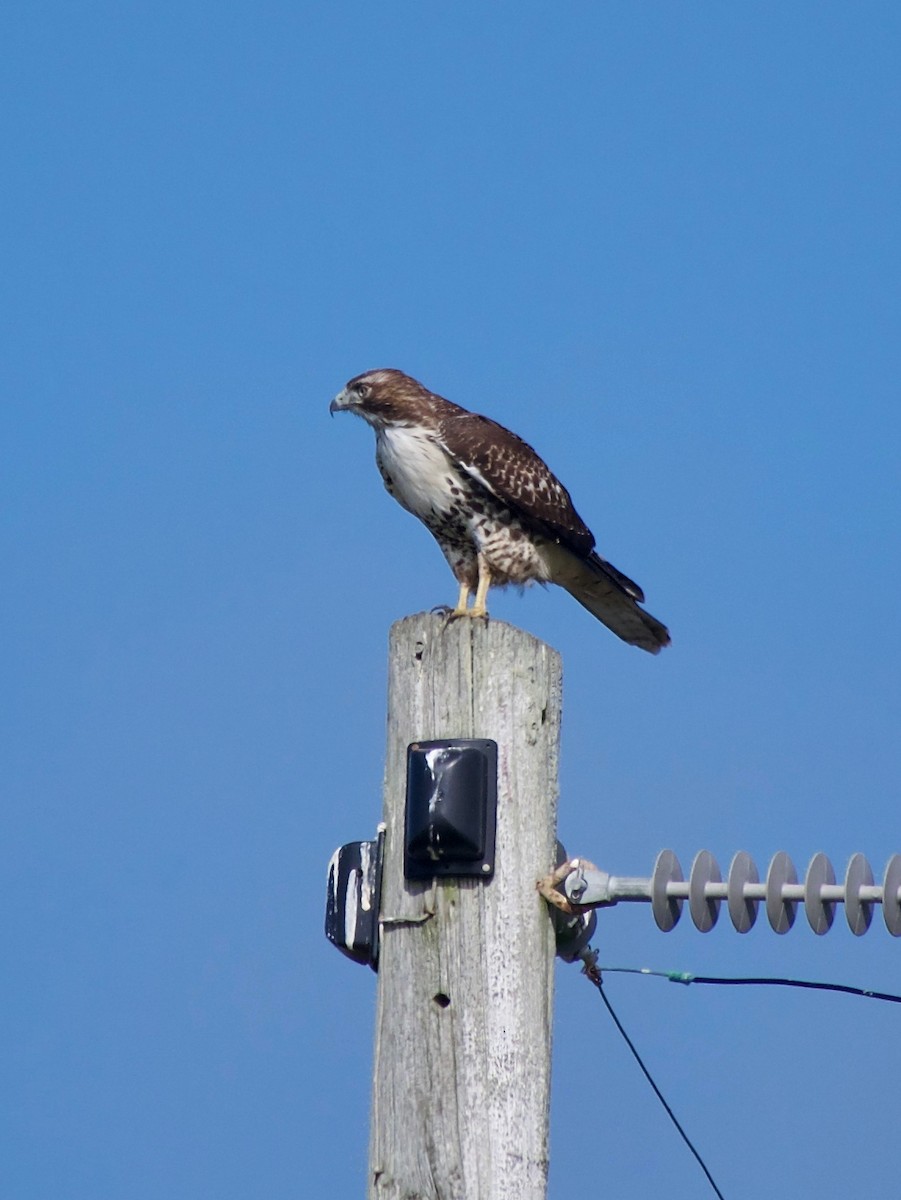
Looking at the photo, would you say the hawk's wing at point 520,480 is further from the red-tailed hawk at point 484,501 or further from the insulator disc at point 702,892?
the insulator disc at point 702,892

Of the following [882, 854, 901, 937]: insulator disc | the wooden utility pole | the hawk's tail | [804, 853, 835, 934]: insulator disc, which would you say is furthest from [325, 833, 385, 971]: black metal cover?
the hawk's tail

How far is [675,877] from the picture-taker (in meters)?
3.10

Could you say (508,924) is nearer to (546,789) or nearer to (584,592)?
(546,789)

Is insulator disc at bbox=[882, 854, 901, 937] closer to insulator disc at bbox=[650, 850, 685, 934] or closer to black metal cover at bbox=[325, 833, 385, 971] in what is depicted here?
insulator disc at bbox=[650, 850, 685, 934]

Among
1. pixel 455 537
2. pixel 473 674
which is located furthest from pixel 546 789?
pixel 455 537

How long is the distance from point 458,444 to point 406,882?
8.38ft

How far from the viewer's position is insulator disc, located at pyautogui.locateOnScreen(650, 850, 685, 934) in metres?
3.07

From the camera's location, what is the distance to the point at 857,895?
118 inches

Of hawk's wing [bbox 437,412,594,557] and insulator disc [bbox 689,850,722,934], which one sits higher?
hawk's wing [bbox 437,412,594,557]

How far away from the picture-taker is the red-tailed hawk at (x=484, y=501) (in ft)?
17.7

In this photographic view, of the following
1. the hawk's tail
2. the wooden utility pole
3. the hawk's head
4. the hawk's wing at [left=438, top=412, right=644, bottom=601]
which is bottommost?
the wooden utility pole

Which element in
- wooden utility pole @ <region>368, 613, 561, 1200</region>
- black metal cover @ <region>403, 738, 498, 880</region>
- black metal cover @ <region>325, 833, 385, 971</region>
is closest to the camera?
wooden utility pole @ <region>368, 613, 561, 1200</region>

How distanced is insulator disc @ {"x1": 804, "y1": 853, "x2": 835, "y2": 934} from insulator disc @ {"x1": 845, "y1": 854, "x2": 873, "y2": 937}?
4cm

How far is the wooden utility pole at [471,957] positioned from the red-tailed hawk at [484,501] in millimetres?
2105
